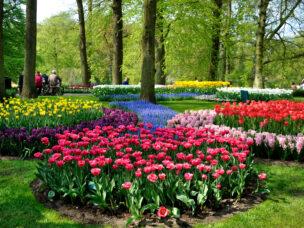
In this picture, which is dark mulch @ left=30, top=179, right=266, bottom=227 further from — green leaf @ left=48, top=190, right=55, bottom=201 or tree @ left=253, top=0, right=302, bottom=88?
tree @ left=253, top=0, right=302, bottom=88

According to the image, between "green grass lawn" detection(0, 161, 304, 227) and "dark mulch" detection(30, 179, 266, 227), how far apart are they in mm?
94

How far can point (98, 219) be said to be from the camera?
3172 mm

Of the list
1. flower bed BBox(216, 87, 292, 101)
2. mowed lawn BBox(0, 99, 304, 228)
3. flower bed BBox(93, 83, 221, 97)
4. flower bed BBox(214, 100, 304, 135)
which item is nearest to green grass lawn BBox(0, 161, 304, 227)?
mowed lawn BBox(0, 99, 304, 228)

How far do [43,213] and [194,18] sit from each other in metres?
18.8

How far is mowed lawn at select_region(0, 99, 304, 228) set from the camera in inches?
122

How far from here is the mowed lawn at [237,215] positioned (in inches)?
122

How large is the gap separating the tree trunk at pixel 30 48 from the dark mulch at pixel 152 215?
937cm

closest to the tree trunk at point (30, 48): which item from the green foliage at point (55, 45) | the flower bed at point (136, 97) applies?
the flower bed at point (136, 97)

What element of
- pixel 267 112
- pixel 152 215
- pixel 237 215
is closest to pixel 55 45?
pixel 267 112

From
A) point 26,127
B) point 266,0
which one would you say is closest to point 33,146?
point 26,127

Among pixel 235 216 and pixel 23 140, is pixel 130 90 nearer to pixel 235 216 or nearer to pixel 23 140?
pixel 23 140

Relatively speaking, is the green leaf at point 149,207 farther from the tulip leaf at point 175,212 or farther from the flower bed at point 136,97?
the flower bed at point 136,97

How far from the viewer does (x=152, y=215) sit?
3.19m

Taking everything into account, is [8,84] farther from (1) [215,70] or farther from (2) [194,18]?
(1) [215,70]
